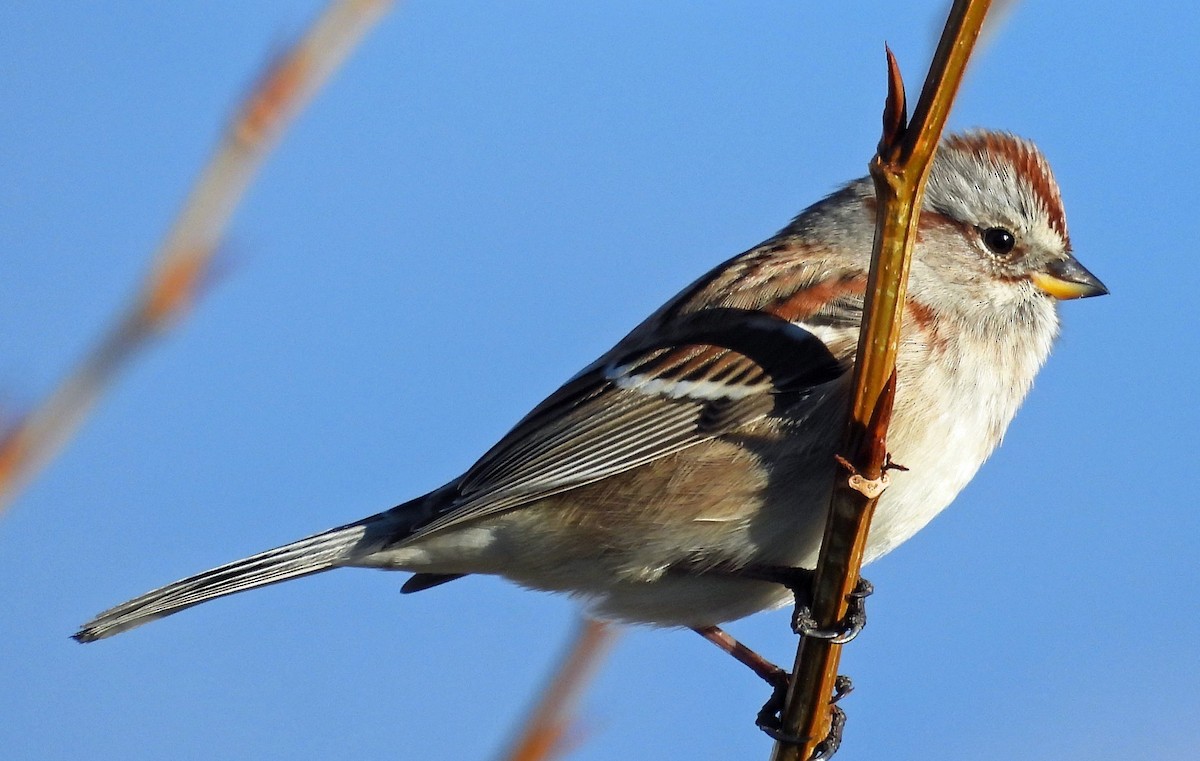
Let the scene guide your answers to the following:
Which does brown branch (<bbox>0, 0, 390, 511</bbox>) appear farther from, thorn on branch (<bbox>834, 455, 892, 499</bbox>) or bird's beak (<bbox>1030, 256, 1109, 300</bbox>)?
bird's beak (<bbox>1030, 256, 1109, 300</bbox>)

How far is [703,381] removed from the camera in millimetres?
4059

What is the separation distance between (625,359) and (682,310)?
10.9 inches

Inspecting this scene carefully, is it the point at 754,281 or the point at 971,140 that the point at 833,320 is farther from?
the point at 971,140

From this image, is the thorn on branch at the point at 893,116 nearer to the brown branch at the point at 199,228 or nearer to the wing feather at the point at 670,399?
the brown branch at the point at 199,228

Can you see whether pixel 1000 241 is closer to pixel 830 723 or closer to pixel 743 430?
pixel 743 430

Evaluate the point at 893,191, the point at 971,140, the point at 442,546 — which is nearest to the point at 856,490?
the point at 893,191

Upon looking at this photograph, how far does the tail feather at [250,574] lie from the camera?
3643 millimetres

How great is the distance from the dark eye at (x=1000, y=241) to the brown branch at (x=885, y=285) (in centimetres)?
201

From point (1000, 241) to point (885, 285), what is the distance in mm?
2222

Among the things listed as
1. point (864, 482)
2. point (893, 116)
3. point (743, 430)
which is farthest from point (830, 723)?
point (893, 116)

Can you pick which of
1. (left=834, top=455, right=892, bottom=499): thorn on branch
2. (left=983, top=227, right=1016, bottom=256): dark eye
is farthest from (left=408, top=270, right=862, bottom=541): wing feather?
(left=834, top=455, right=892, bottom=499): thorn on branch

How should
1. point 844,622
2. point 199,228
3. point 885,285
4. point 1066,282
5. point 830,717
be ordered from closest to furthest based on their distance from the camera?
1. point 199,228
2. point 885,285
3. point 844,622
4. point 830,717
5. point 1066,282

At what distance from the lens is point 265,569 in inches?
157

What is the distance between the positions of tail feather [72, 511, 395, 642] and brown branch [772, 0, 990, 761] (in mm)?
1934
